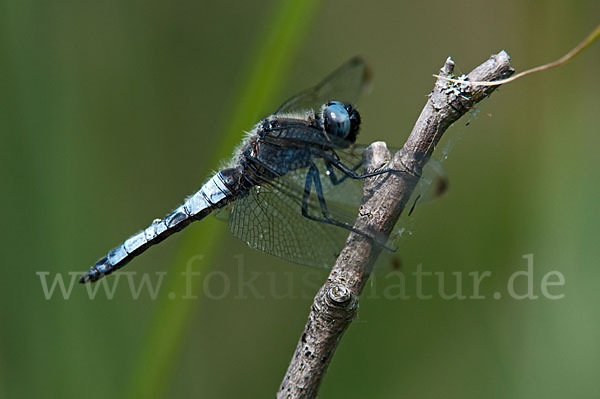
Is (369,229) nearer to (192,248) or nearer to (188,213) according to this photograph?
(192,248)

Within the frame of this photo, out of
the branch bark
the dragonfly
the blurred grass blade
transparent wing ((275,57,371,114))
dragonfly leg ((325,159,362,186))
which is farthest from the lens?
transparent wing ((275,57,371,114))

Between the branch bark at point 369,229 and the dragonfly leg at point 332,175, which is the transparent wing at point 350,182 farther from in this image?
the branch bark at point 369,229

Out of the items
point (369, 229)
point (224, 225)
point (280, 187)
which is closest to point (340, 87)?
point (280, 187)

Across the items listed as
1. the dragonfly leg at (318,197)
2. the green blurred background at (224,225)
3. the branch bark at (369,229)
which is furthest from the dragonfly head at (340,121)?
the branch bark at (369,229)

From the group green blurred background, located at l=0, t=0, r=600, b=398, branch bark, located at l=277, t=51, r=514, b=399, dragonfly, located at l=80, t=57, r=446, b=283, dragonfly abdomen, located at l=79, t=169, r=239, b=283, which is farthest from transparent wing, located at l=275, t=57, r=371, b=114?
branch bark, located at l=277, t=51, r=514, b=399

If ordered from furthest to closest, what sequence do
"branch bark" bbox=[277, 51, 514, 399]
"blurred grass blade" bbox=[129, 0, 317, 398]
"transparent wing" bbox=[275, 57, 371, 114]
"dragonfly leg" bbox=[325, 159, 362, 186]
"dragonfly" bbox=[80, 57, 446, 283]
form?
"transparent wing" bbox=[275, 57, 371, 114] < "dragonfly leg" bbox=[325, 159, 362, 186] < "dragonfly" bbox=[80, 57, 446, 283] < "blurred grass blade" bbox=[129, 0, 317, 398] < "branch bark" bbox=[277, 51, 514, 399]

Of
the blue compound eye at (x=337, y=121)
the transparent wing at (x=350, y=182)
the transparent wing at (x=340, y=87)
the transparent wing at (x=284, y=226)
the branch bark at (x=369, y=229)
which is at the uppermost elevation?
the transparent wing at (x=340, y=87)

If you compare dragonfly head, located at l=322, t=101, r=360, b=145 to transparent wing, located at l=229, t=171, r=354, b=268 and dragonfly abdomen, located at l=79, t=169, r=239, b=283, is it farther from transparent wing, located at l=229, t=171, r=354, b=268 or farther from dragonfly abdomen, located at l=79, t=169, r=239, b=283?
dragonfly abdomen, located at l=79, t=169, r=239, b=283
